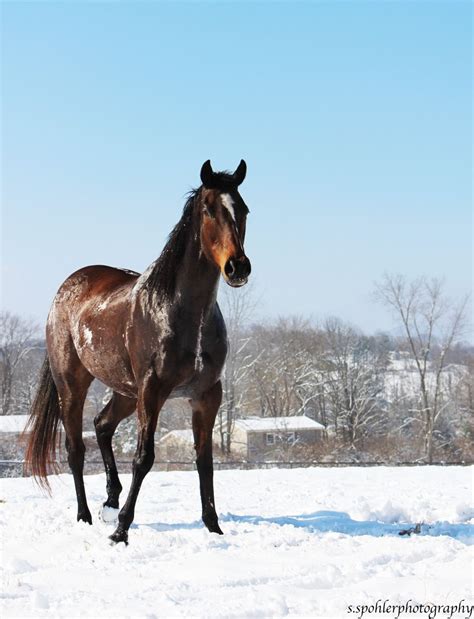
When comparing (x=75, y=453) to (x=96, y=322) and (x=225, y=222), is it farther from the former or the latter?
(x=225, y=222)

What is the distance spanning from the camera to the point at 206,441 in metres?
6.04

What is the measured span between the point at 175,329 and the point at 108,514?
2003 millimetres

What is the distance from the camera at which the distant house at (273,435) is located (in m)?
41.6

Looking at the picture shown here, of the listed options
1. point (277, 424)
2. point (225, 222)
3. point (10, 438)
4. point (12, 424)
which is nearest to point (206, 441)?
point (225, 222)

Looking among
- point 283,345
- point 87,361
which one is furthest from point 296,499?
point 283,345

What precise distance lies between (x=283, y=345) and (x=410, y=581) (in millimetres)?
45983

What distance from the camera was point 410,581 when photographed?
411 cm

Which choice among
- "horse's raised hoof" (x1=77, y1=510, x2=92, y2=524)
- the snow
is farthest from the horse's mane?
the snow

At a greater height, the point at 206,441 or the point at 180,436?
the point at 206,441

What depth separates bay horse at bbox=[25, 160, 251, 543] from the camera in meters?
5.46

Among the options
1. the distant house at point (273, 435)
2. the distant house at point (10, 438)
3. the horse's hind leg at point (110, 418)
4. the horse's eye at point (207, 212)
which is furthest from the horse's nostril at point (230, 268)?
the distant house at point (273, 435)

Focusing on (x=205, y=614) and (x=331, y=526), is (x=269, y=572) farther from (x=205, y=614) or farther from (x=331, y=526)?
(x=331, y=526)

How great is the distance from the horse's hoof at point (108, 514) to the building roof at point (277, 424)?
35326 mm

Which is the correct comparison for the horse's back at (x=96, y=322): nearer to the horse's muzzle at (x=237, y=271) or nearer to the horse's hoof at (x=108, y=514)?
the horse's hoof at (x=108, y=514)
